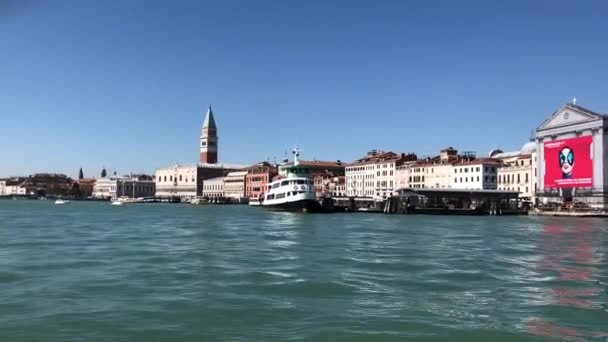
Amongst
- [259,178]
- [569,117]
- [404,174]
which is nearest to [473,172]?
[404,174]

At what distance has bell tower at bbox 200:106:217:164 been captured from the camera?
6654 inches

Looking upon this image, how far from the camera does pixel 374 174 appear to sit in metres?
108

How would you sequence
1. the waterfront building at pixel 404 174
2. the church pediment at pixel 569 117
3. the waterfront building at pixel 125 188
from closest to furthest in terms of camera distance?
the church pediment at pixel 569 117, the waterfront building at pixel 404 174, the waterfront building at pixel 125 188

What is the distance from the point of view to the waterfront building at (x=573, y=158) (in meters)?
69.4

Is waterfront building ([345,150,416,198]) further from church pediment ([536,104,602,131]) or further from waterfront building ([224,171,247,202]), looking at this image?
waterfront building ([224,171,247,202])

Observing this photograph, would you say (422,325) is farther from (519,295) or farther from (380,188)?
(380,188)

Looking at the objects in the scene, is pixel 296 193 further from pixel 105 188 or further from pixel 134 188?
pixel 105 188

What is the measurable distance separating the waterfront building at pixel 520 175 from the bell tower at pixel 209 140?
92.5m

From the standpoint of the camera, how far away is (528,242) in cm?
2731

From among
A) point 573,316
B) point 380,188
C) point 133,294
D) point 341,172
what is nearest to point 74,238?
point 133,294

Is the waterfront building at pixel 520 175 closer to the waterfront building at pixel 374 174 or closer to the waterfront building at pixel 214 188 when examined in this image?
the waterfront building at pixel 374 174

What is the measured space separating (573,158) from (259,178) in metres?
73.6

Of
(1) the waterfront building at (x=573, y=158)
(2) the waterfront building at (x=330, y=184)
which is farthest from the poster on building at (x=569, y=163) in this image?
(2) the waterfront building at (x=330, y=184)

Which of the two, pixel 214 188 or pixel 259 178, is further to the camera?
pixel 214 188
